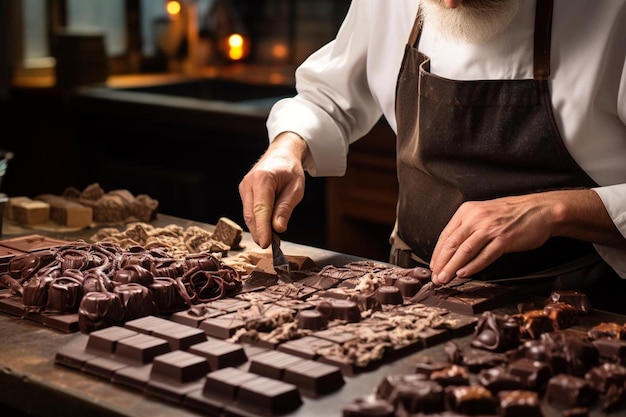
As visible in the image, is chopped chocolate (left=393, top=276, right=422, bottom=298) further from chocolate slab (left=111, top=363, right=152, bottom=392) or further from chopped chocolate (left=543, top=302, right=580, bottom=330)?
chocolate slab (left=111, top=363, right=152, bottom=392)

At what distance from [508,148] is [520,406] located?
103 centimetres

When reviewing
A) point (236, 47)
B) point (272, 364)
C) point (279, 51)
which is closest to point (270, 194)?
point (272, 364)

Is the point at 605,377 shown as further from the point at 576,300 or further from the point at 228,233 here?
the point at 228,233

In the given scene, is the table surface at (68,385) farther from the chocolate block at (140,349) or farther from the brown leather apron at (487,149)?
the brown leather apron at (487,149)

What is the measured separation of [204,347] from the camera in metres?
1.83

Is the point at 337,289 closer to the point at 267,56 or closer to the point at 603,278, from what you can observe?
the point at 603,278

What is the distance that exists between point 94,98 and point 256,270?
4053mm

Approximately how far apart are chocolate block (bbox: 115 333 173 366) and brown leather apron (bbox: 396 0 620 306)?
3.33 ft

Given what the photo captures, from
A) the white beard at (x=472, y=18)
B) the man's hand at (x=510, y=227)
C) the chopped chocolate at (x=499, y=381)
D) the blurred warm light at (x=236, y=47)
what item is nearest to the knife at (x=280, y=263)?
the man's hand at (x=510, y=227)

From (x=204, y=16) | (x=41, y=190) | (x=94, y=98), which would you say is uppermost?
(x=204, y=16)

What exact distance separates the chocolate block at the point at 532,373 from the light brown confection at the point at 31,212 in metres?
1.79

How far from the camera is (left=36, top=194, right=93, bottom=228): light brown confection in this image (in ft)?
9.90

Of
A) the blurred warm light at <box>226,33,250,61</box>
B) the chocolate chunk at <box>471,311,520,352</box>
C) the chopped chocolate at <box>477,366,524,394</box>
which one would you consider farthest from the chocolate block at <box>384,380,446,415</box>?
the blurred warm light at <box>226,33,250,61</box>

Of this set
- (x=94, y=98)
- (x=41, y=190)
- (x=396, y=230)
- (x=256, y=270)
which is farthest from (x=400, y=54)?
(x=41, y=190)
